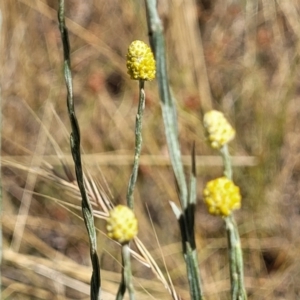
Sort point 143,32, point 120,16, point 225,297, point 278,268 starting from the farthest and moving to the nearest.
→ 1. point 120,16
2. point 143,32
3. point 278,268
4. point 225,297

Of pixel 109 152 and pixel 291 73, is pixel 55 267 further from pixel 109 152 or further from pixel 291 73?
pixel 291 73

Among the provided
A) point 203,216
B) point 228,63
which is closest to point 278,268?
point 203,216

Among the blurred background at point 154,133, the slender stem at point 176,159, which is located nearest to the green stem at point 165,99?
the slender stem at point 176,159

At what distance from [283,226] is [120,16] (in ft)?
2.66

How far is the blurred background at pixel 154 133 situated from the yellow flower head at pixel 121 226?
0.69 meters

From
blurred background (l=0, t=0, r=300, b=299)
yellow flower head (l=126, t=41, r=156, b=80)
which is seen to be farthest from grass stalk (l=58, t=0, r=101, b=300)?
blurred background (l=0, t=0, r=300, b=299)

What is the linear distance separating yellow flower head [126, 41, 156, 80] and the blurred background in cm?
65

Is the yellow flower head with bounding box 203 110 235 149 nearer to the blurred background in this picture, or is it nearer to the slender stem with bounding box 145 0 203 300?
the slender stem with bounding box 145 0 203 300

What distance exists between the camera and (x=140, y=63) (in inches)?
16.9

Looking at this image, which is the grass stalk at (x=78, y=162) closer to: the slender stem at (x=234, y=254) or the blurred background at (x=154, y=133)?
the slender stem at (x=234, y=254)

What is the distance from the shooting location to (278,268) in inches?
49.3

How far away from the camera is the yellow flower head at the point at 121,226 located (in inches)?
14.6

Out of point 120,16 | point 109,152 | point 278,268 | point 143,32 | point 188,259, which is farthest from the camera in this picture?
point 120,16

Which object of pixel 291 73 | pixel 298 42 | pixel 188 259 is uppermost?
pixel 298 42
